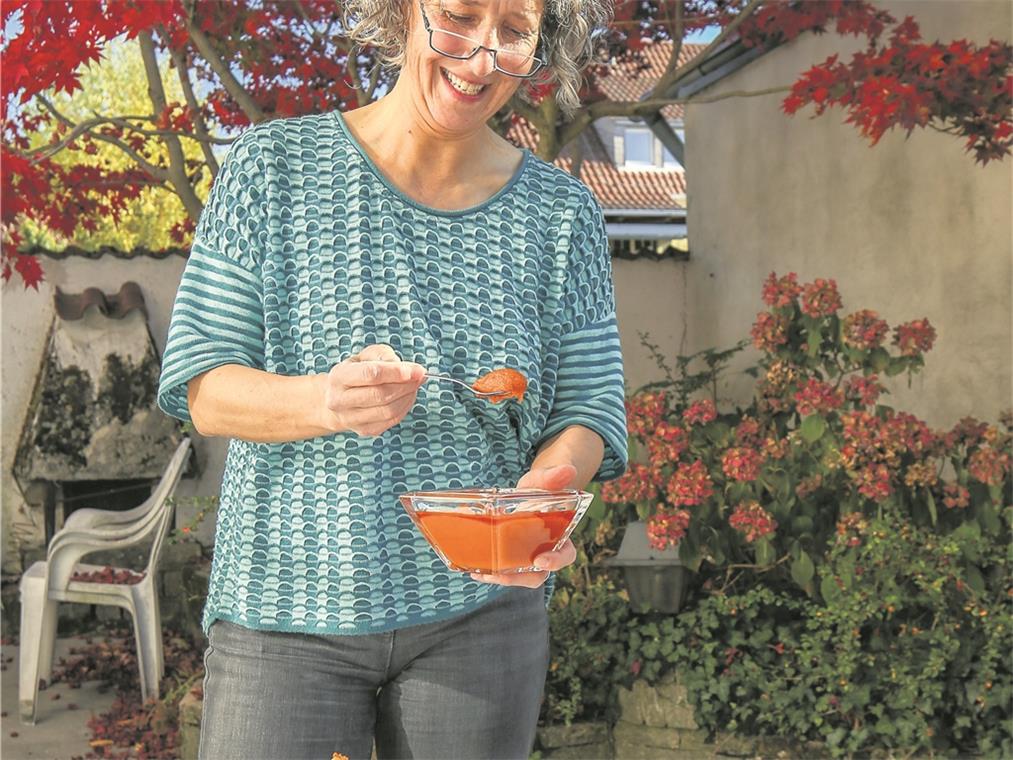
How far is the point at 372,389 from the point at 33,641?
4.82 m

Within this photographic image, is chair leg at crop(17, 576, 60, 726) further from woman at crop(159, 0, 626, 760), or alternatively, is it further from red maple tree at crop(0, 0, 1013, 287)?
woman at crop(159, 0, 626, 760)

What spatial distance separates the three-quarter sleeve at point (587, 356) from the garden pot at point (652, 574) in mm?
2653

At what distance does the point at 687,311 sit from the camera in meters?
8.11

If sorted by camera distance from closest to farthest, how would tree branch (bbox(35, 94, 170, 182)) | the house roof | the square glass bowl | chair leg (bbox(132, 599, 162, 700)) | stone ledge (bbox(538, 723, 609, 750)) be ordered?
A: 1. the square glass bowl
2. stone ledge (bbox(538, 723, 609, 750))
3. tree branch (bbox(35, 94, 170, 182))
4. chair leg (bbox(132, 599, 162, 700))
5. the house roof

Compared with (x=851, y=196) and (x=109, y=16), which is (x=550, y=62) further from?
(x=851, y=196)

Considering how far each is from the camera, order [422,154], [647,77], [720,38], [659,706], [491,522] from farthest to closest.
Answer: [647,77], [720,38], [659,706], [422,154], [491,522]

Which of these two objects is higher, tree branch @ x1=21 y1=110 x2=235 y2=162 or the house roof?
the house roof

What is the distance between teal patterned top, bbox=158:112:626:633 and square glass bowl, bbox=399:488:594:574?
91mm

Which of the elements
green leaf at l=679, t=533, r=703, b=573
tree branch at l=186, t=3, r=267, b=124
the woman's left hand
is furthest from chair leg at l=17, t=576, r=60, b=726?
the woman's left hand

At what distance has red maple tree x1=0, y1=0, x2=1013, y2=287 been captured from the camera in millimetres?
4102

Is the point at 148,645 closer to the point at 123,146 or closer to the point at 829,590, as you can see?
the point at 123,146

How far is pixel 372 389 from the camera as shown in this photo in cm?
133

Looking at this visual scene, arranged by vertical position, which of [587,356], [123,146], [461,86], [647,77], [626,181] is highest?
[626,181]

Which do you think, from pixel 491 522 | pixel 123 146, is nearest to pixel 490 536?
pixel 491 522
